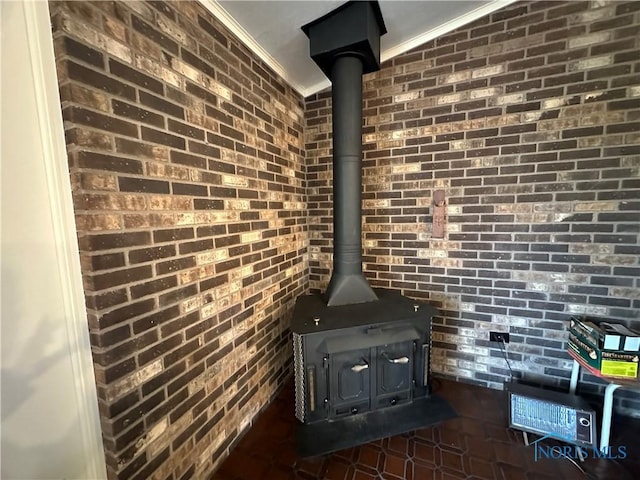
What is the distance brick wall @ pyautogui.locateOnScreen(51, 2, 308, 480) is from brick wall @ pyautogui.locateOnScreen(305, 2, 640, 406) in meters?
1.07

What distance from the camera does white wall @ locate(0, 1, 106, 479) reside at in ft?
2.55

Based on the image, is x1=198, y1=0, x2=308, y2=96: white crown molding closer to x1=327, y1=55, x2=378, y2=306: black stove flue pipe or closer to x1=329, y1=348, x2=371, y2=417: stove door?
x1=327, y1=55, x2=378, y2=306: black stove flue pipe

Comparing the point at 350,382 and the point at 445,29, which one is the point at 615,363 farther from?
the point at 445,29

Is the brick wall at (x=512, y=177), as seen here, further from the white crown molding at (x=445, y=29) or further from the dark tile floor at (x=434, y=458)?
the dark tile floor at (x=434, y=458)

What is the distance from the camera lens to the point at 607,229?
1671mm

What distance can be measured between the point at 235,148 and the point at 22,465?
1.52 m

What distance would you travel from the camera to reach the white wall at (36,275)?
0.78 meters

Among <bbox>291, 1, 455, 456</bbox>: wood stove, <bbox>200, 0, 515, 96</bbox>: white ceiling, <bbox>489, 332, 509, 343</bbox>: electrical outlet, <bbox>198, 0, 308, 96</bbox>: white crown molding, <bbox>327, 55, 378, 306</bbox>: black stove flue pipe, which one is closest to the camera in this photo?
<bbox>198, 0, 308, 96</bbox>: white crown molding

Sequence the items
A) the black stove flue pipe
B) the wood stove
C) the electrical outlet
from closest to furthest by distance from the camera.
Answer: the wood stove
the black stove flue pipe
the electrical outlet

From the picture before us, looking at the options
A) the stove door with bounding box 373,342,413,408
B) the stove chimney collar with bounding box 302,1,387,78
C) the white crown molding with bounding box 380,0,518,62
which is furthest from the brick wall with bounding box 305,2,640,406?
the stove door with bounding box 373,342,413,408

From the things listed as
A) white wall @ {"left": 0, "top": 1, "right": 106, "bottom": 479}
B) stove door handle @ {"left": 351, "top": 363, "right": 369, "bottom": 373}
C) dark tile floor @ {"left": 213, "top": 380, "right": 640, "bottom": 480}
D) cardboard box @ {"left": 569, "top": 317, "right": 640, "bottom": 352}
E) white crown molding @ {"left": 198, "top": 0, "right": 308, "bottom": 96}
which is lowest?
dark tile floor @ {"left": 213, "top": 380, "right": 640, "bottom": 480}

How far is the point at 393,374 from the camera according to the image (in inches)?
67.1

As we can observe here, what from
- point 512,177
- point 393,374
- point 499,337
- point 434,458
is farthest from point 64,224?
point 499,337

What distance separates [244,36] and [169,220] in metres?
1.25
